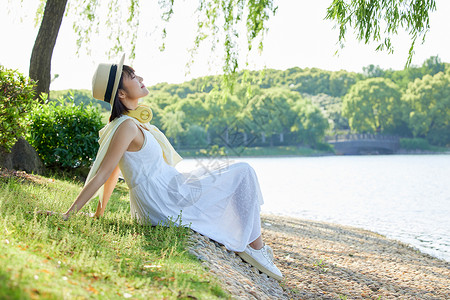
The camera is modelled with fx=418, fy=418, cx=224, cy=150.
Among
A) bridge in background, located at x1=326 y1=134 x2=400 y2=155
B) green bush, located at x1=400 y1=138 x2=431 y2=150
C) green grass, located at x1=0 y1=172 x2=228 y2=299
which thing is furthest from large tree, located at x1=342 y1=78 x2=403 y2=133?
green grass, located at x1=0 y1=172 x2=228 y2=299

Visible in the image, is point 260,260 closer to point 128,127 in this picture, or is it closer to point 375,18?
point 128,127

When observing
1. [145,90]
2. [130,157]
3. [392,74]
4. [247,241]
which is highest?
Answer: [392,74]

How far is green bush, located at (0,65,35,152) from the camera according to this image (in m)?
5.24

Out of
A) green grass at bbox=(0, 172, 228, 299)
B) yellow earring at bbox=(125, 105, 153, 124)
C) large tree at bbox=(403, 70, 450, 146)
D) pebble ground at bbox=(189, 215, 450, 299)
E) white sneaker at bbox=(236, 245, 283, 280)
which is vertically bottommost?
pebble ground at bbox=(189, 215, 450, 299)

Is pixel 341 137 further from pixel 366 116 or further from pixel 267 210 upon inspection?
pixel 267 210

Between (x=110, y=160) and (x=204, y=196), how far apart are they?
0.78m

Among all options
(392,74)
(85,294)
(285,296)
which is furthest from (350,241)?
(392,74)

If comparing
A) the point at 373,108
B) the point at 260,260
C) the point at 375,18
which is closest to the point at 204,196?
the point at 260,260

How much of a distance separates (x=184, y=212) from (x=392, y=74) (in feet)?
328

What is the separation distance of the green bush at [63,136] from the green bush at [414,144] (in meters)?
63.3

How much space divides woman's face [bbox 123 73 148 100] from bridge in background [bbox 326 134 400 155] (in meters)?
60.9

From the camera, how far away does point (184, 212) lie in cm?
332

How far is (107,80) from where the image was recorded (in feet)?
10.5

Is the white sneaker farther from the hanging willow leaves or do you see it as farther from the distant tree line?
the distant tree line
